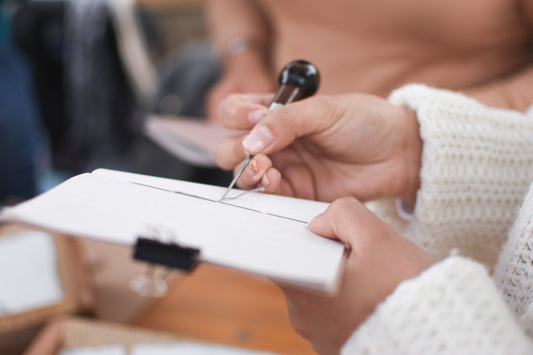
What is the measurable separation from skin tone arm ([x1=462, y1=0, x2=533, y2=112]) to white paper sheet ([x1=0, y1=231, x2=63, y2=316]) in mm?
549

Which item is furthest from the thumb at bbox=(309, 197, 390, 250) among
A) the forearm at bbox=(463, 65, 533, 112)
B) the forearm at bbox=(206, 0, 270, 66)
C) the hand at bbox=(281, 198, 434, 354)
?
the forearm at bbox=(206, 0, 270, 66)

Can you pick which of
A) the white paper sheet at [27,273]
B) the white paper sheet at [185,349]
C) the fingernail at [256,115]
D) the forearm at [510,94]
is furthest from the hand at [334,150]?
the white paper sheet at [27,273]

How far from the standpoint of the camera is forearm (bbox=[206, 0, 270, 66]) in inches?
28.7

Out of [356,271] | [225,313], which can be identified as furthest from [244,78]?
[356,271]

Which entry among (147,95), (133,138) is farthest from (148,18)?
(133,138)

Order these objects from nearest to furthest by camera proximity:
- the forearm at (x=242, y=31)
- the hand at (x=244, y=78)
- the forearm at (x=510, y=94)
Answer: the forearm at (x=510, y=94)
the hand at (x=244, y=78)
the forearm at (x=242, y=31)

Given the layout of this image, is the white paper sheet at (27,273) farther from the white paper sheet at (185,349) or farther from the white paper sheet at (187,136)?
the white paper sheet at (187,136)

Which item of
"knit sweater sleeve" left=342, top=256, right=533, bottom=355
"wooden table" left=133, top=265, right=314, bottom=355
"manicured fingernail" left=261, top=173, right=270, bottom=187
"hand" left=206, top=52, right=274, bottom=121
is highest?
"hand" left=206, top=52, right=274, bottom=121

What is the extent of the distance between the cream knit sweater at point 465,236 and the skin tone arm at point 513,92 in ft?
0.19

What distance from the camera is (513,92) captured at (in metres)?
0.43

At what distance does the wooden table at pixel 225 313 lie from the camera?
494 millimetres

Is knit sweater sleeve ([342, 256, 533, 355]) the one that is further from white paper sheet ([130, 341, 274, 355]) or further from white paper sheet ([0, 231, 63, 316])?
white paper sheet ([0, 231, 63, 316])

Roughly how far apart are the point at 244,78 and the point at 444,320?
505 millimetres

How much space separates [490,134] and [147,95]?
1225 mm
